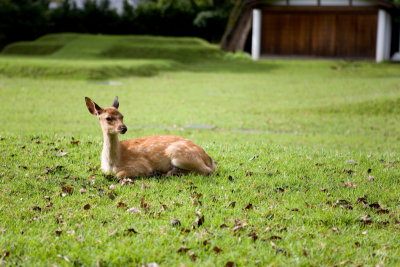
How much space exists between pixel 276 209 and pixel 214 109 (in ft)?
46.1

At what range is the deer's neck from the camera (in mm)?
7613

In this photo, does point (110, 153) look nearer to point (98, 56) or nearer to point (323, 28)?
point (98, 56)

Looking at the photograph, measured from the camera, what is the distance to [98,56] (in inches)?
1542

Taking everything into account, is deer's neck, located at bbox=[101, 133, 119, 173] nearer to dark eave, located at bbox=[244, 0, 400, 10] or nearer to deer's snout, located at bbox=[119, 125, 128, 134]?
deer's snout, located at bbox=[119, 125, 128, 134]

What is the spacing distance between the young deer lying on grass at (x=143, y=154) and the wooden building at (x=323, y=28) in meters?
31.2

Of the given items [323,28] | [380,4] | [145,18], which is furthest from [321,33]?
[145,18]

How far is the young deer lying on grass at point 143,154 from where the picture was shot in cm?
762

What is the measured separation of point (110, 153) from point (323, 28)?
3282 cm

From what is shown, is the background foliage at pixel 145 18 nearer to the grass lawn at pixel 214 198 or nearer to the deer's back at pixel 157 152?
the grass lawn at pixel 214 198

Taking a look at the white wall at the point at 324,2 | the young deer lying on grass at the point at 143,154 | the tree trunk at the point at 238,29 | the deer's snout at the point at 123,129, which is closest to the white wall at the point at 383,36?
the white wall at the point at 324,2

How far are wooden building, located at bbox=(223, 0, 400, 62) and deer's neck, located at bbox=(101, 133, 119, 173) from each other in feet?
103

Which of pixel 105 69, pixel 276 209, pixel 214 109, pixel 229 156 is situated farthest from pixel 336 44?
pixel 276 209

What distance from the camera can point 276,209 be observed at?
666 cm

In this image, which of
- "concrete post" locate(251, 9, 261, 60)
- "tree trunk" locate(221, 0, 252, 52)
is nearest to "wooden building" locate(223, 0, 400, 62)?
"concrete post" locate(251, 9, 261, 60)
